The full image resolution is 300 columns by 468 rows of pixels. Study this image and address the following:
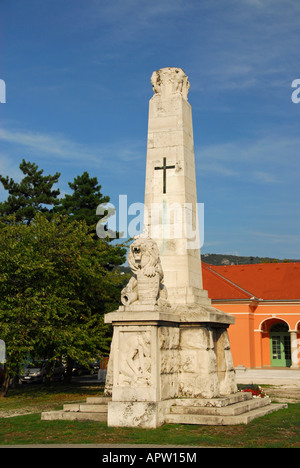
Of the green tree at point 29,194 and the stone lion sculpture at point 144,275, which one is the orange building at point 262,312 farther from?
the stone lion sculpture at point 144,275

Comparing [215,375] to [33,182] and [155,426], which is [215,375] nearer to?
[155,426]

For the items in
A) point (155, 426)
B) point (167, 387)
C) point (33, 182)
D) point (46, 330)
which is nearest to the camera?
point (155, 426)

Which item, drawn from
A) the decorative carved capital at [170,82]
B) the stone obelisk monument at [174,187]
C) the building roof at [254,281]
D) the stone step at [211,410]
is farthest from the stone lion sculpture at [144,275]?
the building roof at [254,281]

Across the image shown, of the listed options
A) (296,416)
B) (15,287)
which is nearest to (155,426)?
(296,416)

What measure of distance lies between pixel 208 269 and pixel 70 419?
29.7 m

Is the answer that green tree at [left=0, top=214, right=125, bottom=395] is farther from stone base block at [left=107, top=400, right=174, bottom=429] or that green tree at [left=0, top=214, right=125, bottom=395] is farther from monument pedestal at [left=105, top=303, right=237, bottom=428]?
stone base block at [left=107, top=400, right=174, bottom=429]

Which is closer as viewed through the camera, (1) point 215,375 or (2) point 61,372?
(1) point 215,375

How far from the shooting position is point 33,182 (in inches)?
1297

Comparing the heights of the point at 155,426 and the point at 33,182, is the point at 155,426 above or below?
below

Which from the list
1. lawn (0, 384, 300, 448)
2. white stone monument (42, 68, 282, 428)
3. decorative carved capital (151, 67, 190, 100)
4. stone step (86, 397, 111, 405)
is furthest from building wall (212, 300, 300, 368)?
stone step (86, 397, 111, 405)

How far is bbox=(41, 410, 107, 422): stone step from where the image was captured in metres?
10.3

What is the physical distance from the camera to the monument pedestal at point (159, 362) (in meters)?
9.62

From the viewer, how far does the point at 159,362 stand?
9852 mm
